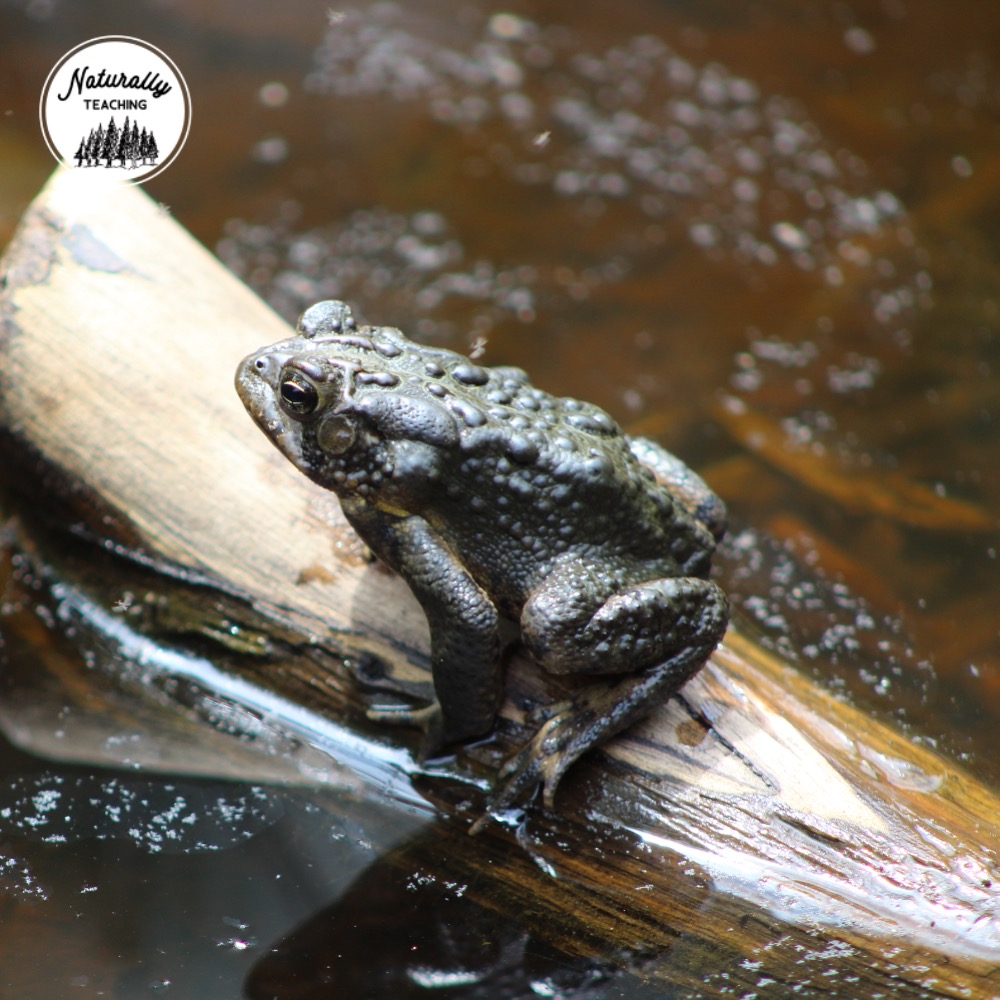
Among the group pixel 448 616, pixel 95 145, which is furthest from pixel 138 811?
pixel 95 145

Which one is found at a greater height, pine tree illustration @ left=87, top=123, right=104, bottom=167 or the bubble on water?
pine tree illustration @ left=87, top=123, right=104, bottom=167

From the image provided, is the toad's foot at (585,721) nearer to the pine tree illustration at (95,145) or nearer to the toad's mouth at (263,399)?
the toad's mouth at (263,399)

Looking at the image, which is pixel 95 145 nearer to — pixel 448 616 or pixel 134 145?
pixel 134 145

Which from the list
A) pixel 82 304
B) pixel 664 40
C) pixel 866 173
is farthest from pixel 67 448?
pixel 664 40

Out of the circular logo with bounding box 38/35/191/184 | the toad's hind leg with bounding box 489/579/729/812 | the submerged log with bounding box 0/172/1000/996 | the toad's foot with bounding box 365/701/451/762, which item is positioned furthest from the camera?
the circular logo with bounding box 38/35/191/184

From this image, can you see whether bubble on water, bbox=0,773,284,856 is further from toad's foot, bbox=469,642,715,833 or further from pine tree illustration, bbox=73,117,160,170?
pine tree illustration, bbox=73,117,160,170

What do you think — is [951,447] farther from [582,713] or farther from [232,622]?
[232,622]

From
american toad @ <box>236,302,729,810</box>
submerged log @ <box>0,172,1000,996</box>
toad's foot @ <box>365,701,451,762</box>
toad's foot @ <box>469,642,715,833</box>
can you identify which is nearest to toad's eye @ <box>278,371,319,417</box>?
american toad @ <box>236,302,729,810</box>
